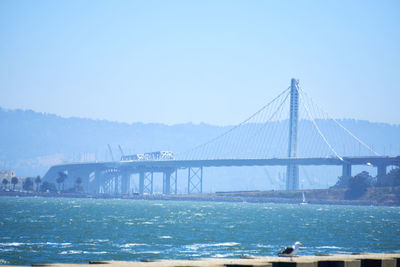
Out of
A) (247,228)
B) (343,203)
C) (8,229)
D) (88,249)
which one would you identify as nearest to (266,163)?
Answer: (343,203)

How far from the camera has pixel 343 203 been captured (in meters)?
185

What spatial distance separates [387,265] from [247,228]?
44745mm

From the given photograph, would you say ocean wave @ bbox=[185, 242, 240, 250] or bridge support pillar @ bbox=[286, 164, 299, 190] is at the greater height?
bridge support pillar @ bbox=[286, 164, 299, 190]

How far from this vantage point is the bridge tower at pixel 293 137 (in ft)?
598

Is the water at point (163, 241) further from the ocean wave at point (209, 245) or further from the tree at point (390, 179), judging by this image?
the tree at point (390, 179)

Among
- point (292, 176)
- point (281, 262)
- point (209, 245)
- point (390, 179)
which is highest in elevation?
point (292, 176)

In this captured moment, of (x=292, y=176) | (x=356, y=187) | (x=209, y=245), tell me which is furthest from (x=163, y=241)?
(x=356, y=187)

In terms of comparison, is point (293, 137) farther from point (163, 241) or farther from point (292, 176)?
point (163, 241)

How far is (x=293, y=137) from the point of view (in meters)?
183

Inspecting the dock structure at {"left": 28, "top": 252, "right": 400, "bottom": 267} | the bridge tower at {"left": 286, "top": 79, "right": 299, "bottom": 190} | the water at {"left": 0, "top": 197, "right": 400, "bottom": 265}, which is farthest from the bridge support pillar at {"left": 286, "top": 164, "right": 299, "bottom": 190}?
the dock structure at {"left": 28, "top": 252, "right": 400, "bottom": 267}

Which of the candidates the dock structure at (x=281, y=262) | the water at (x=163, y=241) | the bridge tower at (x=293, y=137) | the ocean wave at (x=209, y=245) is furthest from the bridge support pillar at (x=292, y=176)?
the dock structure at (x=281, y=262)

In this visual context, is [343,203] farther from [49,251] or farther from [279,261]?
[279,261]

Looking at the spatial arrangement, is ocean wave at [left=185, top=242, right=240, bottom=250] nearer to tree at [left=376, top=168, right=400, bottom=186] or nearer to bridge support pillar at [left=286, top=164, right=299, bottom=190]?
bridge support pillar at [left=286, top=164, right=299, bottom=190]

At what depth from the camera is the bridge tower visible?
18212 centimetres
